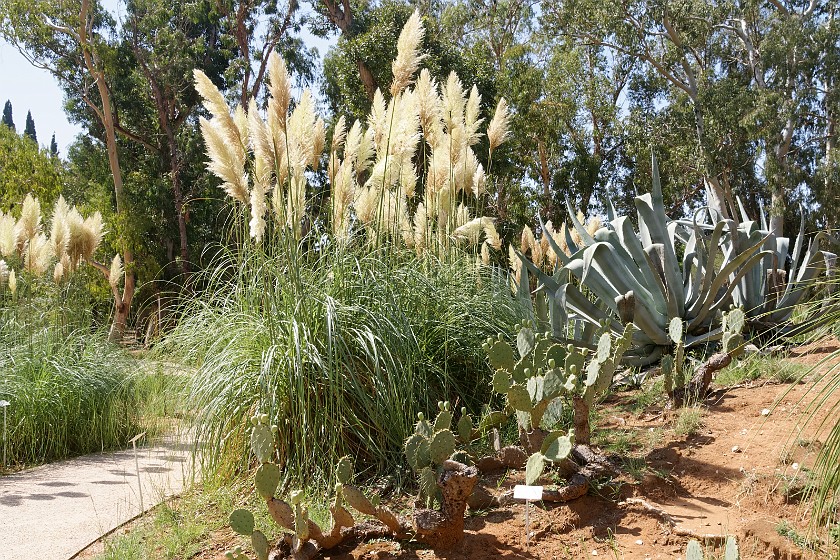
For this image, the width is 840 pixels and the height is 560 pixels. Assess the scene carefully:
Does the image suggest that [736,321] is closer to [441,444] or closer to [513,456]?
[513,456]

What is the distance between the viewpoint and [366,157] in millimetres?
4719

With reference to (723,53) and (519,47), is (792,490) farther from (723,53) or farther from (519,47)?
(723,53)

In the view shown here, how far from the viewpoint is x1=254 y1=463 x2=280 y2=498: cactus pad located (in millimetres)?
→ 2338

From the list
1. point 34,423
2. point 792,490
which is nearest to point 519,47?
point 34,423

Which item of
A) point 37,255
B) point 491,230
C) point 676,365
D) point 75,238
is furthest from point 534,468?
point 37,255

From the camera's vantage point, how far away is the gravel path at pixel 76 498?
129 inches

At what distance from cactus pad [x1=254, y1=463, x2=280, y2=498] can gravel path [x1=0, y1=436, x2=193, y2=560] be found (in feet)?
4.29

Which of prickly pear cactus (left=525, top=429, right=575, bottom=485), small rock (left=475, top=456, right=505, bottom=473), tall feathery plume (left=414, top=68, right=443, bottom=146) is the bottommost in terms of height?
small rock (left=475, top=456, right=505, bottom=473)

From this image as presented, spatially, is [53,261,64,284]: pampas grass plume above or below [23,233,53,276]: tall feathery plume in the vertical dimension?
below

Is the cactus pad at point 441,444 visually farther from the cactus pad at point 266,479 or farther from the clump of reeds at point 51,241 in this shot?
the clump of reeds at point 51,241

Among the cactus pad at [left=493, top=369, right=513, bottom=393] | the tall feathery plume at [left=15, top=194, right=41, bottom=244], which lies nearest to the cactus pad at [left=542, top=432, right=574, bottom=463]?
the cactus pad at [left=493, top=369, right=513, bottom=393]

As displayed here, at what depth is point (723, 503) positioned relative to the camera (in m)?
2.69

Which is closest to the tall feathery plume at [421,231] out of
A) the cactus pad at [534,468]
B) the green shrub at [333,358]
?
the green shrub at [333,358]

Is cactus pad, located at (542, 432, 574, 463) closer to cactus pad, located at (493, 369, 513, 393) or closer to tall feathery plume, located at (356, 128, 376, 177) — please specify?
cactus pad, located at (493, 369, 513, 393)
